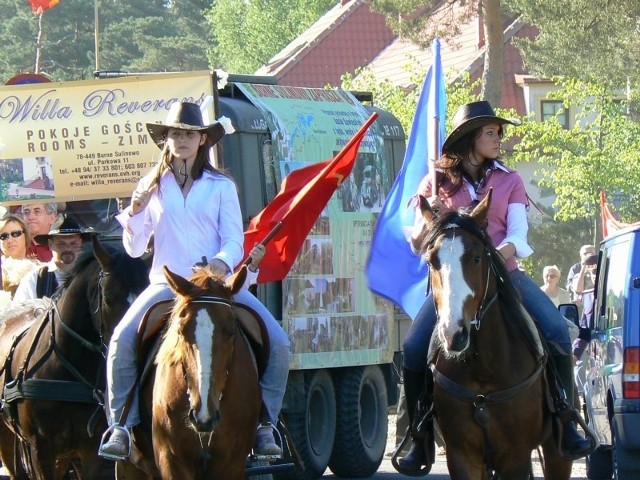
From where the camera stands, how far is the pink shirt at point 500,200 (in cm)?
948

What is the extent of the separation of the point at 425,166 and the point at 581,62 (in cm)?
2286

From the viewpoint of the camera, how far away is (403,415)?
9.88 meters

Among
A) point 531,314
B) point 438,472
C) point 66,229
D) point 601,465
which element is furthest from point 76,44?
point 531,314

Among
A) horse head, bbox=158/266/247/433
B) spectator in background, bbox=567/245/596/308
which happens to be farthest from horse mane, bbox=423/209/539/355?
spectator in background, bbox=567/245/596/308

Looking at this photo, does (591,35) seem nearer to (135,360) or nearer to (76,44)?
(135,360)

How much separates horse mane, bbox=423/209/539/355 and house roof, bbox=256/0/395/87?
175ft

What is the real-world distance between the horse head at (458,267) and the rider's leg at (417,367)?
687 millimetres

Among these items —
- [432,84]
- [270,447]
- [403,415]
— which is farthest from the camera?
[432,84]

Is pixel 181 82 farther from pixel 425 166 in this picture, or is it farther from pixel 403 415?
pixel 403 415

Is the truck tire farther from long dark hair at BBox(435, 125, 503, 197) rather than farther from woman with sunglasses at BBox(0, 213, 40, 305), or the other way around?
long dark hair at BBox(435, 125, 503, 197)

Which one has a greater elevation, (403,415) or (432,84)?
(432,84)

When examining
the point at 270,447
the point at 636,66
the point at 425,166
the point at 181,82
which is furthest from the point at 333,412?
the point at 636,66

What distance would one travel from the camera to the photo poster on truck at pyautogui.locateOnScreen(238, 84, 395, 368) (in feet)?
49.8

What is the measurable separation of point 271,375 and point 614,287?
14.0 feet
